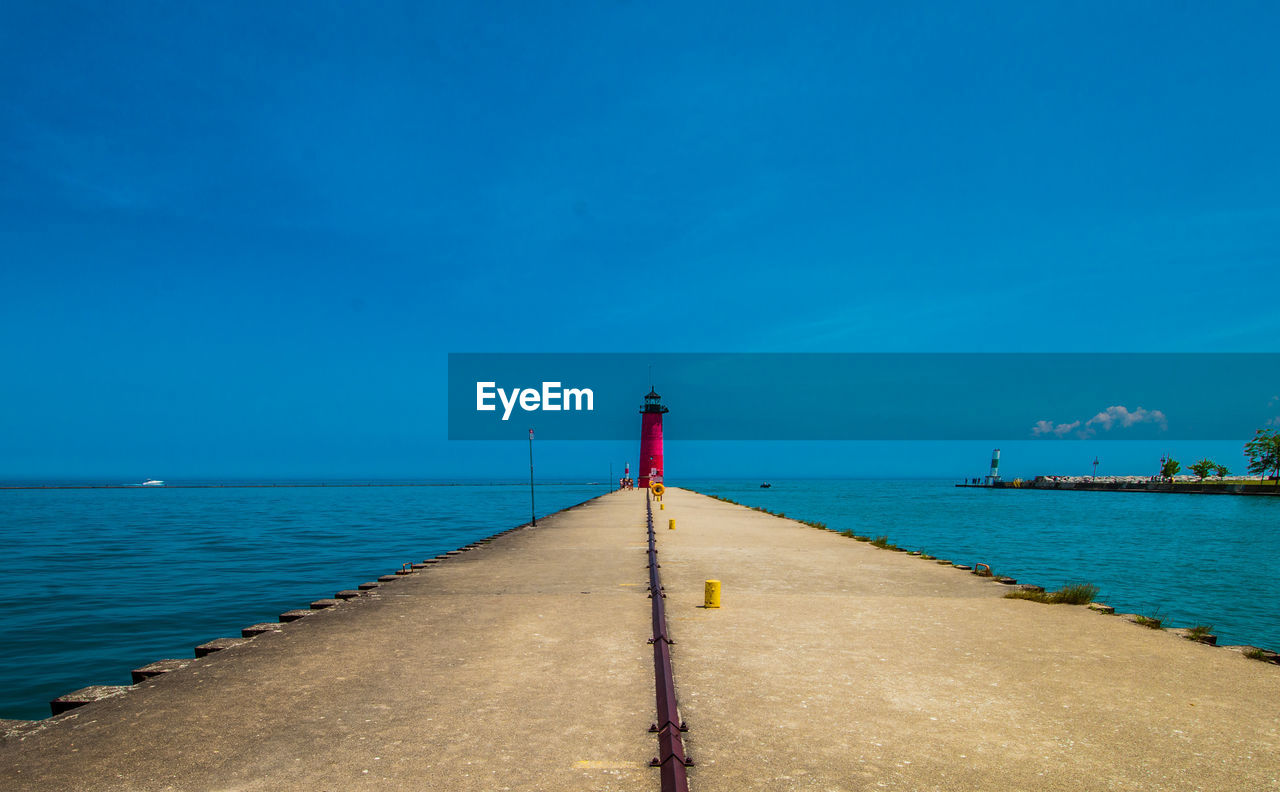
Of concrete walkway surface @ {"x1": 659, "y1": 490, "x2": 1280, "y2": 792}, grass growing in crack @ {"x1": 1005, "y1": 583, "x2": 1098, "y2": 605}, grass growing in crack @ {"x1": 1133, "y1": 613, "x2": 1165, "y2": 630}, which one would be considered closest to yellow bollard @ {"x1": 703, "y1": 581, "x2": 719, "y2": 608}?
concrete walkway surface @ {"x1": 659, "y1": 490, "x2": 1280, "y2": 792}

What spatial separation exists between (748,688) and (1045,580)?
18.2m

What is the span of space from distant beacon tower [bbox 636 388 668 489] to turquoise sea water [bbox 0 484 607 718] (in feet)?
54.7

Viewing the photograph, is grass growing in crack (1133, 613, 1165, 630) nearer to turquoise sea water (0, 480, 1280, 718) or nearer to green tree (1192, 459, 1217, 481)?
turquoise sea water (0, 480, 1280, 718)

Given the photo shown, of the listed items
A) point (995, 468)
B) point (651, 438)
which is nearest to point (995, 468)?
point (995, 468)

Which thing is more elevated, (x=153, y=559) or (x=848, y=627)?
(x=848, y=627)

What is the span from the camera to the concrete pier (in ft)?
14.1

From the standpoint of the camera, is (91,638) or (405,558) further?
(405,558)

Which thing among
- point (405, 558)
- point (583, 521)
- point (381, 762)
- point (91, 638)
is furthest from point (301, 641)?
point (583, 521)

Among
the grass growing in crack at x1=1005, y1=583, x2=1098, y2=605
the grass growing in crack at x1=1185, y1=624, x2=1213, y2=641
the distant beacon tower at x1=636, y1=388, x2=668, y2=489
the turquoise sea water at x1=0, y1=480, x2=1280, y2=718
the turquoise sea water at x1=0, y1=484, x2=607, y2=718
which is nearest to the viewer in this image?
the grass growing in crack at x1=1185, y1=624, x2=1213, y2=641

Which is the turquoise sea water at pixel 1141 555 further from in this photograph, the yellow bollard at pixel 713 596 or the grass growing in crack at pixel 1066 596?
the yellow bollard at pixel 713 596

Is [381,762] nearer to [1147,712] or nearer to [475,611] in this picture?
[475,611]

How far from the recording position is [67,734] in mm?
5082

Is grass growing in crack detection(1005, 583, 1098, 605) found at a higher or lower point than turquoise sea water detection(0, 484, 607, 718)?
higher

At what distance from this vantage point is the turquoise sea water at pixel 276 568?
503 inches
